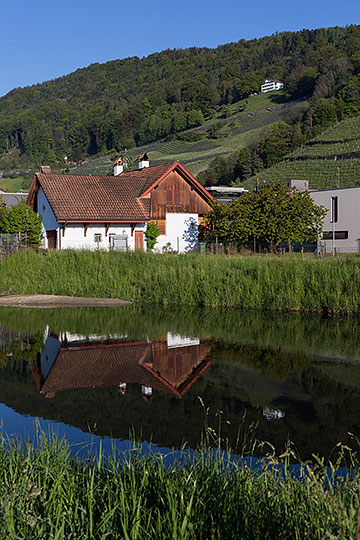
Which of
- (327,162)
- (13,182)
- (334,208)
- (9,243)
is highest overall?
(13,182)

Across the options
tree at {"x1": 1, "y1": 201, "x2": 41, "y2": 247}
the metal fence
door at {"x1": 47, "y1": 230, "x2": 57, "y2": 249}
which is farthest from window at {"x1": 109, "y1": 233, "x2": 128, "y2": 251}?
the metal fence

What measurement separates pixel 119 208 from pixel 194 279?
17701mm

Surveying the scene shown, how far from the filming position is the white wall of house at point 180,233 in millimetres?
43594

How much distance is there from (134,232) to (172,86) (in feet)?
496

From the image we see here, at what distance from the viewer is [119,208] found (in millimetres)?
41469

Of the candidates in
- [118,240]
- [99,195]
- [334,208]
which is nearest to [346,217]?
[334,208]

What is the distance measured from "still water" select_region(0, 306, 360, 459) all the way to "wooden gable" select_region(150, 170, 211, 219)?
22.7 meters

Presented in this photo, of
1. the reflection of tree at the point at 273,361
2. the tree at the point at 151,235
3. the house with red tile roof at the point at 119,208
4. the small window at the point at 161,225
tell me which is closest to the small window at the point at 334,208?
the house with red tile roof at the point at 119,208

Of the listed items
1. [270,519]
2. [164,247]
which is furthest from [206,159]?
[270,519]

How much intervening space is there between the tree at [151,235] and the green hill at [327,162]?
38272 mm

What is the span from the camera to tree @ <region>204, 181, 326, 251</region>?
122 ft

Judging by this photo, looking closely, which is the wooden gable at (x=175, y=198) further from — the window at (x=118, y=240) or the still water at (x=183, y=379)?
the still water at (x=183, y=379)

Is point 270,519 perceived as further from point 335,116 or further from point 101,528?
point 335,116

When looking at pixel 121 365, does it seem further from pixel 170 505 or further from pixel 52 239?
pixel 52 239
